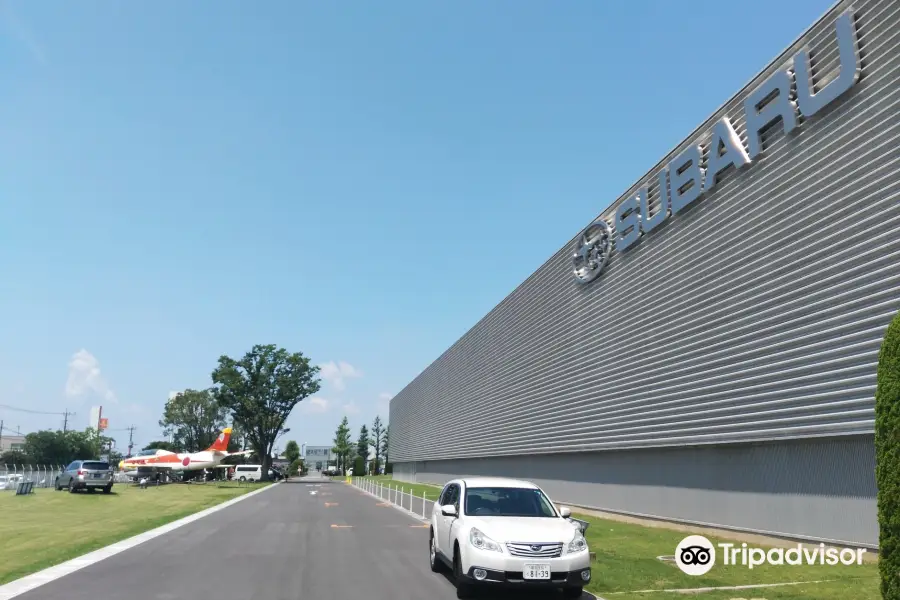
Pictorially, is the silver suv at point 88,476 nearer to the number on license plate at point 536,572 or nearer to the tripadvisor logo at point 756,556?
the tripadvisor logo at point 756,556

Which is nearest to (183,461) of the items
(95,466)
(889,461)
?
(95,466)

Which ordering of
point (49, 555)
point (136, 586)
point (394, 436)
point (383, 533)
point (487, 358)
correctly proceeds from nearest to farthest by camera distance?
point (136, 586) < point (49, 555) < point (383, 533) < point (487, 358) < point (394, 436)

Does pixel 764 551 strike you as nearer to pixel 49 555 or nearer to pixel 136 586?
pixel 136 586

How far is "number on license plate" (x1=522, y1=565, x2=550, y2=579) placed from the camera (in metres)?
9.39

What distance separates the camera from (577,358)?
2867 cm

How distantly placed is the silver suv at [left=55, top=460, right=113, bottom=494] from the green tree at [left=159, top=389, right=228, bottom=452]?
100999 mm

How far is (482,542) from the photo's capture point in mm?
9805

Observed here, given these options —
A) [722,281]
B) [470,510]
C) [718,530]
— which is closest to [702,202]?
[722,281]

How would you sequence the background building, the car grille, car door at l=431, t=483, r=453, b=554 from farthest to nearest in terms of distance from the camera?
the background building → car door at l=431, t=483, r=453, b=554 → the car grille

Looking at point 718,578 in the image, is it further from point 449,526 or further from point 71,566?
point 71,566

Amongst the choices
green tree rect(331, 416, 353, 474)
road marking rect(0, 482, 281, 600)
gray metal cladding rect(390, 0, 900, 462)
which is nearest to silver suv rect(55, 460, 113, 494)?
road marking rect(0, 482, 281, 600)

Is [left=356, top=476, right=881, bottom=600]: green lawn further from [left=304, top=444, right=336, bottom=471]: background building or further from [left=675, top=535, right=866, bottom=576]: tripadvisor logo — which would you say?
[left=304, top=444, right=336, bottom=471]: background building

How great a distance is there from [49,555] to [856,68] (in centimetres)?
1833

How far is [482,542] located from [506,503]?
1.71 metres
